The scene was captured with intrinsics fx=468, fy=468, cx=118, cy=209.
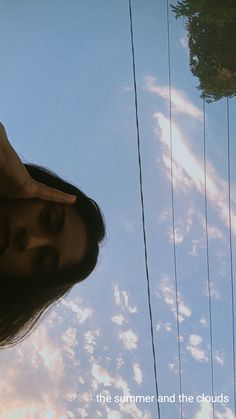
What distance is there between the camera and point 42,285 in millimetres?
2281

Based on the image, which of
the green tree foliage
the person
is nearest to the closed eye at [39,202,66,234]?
the person

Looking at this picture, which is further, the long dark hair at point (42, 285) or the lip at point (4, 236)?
the long dark hair at point (42, 285)

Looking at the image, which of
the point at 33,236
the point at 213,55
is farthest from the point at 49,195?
the point at 213,55

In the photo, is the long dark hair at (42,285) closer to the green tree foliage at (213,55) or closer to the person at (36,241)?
the person at (36,241)

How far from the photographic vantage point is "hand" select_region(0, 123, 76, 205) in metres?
1.83

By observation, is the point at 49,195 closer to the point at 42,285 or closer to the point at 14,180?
the point at 14,180

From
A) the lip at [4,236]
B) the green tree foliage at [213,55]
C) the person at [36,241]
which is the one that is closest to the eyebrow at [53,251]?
the person at [36,241]

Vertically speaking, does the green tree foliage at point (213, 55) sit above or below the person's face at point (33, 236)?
above

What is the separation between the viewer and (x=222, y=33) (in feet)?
32.7

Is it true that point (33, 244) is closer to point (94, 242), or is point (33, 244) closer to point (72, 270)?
point (72, 270)

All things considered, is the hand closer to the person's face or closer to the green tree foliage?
the person's face

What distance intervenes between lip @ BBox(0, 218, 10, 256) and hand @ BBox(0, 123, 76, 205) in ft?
0.42

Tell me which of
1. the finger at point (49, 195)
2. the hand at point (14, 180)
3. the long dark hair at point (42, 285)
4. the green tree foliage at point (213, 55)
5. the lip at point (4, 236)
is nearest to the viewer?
the hand at point (14, 180)

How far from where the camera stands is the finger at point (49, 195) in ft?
6.91
